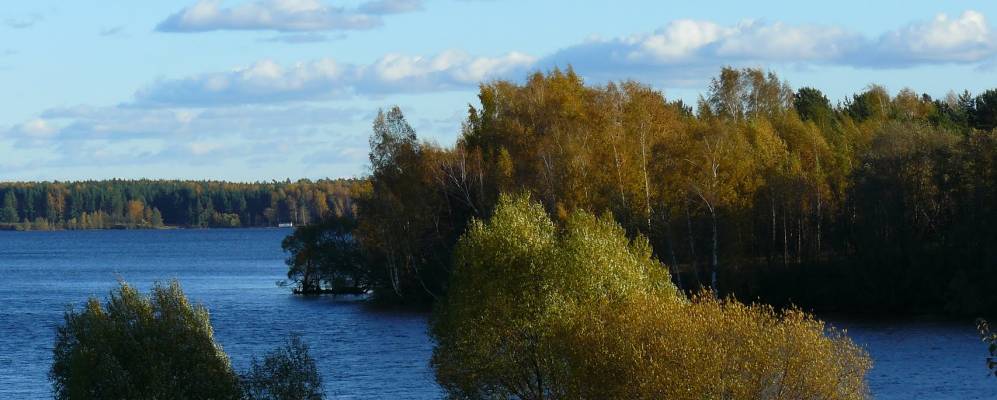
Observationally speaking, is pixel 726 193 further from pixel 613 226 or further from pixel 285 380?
pixel 285 380

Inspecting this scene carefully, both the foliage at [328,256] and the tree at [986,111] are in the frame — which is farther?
the foliage at [328,256]

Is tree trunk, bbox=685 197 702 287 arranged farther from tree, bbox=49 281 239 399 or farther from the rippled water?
tree, bbox=49 281 239 399

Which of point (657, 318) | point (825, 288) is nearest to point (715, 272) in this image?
point (825, 288)

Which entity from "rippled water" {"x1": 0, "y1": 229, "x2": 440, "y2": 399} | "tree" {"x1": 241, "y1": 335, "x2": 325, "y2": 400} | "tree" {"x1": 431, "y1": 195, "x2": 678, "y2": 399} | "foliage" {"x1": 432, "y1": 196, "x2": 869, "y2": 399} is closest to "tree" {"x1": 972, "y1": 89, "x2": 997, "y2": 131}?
"rippled water" {"x1": 0, "y1": 229, "x2": 440, "y2": 399}

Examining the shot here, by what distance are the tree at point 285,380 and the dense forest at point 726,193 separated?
29.9 meters

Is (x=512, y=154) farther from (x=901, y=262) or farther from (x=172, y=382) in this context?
(x=172, y=382)

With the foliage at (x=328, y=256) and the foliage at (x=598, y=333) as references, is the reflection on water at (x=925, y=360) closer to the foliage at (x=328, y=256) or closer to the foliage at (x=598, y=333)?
the foliage at (x=598, y=333)

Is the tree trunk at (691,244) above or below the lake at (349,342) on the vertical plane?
above

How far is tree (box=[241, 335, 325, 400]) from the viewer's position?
46.3 metres

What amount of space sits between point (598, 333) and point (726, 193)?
42905mm

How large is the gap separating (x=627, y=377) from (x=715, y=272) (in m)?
44.9

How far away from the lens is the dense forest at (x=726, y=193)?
81.8 metres

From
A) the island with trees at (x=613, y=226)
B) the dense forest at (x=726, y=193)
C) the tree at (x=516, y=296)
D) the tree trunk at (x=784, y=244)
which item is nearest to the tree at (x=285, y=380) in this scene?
the island with trees at (x=613, y=226)

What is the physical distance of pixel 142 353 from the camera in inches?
1861
